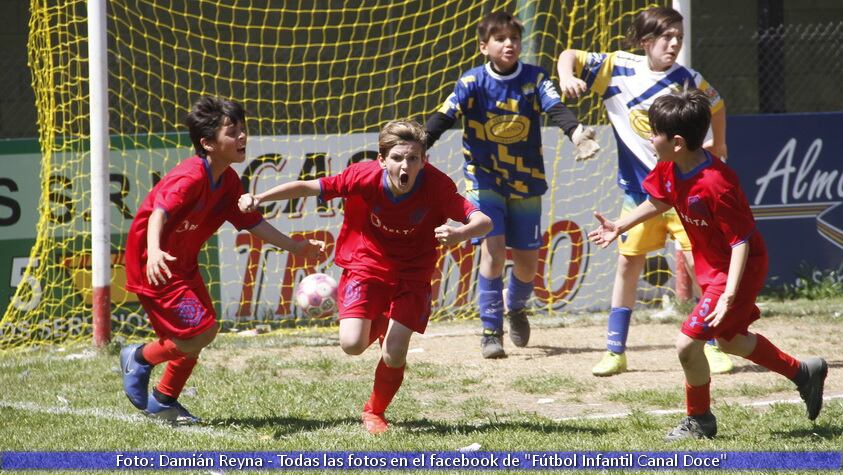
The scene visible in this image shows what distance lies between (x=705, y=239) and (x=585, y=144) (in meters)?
1.15

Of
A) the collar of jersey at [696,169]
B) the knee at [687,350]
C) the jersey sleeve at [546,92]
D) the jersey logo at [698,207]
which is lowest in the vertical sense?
the knee at [687,350]

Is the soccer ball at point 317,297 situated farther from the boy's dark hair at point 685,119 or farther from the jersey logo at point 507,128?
the boy's dark hair at point 685,119

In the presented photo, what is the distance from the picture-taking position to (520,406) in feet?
18.6

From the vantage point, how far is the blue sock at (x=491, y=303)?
695 cm

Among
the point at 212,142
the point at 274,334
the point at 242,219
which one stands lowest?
the point at 274,334

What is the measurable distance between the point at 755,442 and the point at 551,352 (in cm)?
265

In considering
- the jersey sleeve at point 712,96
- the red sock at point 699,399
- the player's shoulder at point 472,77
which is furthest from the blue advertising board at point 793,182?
the red sock at point 699,399

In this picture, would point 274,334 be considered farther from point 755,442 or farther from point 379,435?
point 755,442

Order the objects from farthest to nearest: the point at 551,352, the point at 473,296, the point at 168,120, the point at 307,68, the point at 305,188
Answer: the point at 307,68 → the point at 168,120 → the point at 473,296 → the point at 551,352 → the point at 305,188

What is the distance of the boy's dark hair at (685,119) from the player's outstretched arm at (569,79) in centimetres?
145

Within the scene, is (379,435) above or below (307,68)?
below

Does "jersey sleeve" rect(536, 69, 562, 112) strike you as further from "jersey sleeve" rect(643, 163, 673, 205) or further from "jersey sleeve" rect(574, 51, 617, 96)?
"jersey sleeve" rect(643, 163, 673, 205)

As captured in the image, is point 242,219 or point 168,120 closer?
point 242,219

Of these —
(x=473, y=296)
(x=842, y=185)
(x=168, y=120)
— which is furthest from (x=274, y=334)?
(x=842, y=185)
